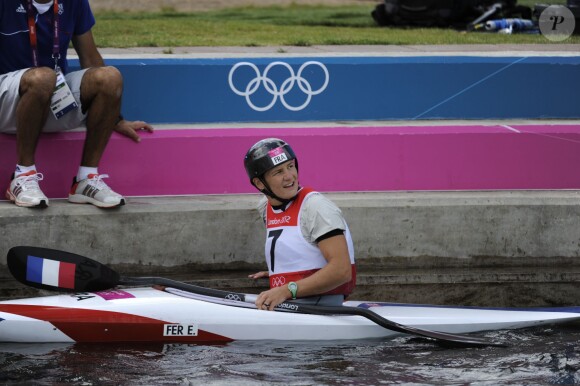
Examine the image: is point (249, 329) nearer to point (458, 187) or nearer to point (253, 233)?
point (253, 233)

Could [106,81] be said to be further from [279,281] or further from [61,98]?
[279,281]

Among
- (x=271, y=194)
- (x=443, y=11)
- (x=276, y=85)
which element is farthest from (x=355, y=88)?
(x=443, y=11)

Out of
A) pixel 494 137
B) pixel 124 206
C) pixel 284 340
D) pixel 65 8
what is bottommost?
pixel 284 340

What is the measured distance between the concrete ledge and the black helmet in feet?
3.62

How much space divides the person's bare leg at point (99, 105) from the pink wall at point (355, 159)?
1.05 ft

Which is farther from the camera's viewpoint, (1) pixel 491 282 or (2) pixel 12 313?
(1) pixel 491 282


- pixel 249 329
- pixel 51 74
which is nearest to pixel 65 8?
pixel 51 74

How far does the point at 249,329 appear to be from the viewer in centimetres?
668

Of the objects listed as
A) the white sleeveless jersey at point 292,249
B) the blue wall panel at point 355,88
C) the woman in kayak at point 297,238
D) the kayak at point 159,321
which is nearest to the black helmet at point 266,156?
the woman in kayak at point 297,238

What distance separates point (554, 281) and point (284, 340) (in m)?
2.09

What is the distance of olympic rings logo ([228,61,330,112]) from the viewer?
344 inches

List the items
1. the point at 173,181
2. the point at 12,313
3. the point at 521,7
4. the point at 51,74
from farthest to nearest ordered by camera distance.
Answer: the point at 521,7 < the point at 173,181 < the point at 51,74 < the point at 12,313

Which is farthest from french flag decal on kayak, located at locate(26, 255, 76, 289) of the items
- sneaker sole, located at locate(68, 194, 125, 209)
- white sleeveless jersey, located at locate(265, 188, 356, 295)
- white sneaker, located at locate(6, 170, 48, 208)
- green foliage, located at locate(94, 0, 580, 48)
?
green foliage, located at locate(94, 0, 580, 48)

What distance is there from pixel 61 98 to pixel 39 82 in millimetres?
211
